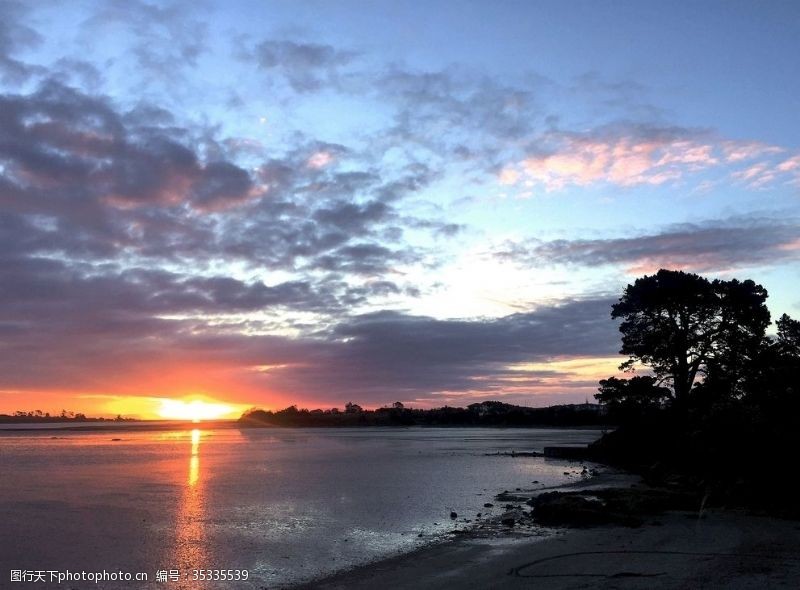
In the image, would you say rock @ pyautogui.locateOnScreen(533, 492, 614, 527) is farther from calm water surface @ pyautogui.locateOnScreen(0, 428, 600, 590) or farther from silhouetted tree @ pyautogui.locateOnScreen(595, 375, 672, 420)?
silhouetted tree @ pyautogui.locateOnScreen(595, 375, 672, 420)

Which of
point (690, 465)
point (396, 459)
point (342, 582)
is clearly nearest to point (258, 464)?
point (396, 459)

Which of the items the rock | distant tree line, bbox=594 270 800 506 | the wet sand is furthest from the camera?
distant tree line, bbox=594 270 800 506

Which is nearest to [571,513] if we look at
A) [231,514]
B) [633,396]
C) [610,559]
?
[610,559]

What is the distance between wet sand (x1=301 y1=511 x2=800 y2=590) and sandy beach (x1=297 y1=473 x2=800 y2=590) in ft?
0.07

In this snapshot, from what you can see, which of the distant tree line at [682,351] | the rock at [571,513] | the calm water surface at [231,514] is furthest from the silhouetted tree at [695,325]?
the rock at [571,513]

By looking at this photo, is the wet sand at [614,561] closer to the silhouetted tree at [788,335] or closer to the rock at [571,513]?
the rock at [571,513]

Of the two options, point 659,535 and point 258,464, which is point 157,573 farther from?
point 258,464

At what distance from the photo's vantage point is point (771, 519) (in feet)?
66.9

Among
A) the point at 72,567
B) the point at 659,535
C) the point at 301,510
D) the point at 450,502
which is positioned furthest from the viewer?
the point at 450,502

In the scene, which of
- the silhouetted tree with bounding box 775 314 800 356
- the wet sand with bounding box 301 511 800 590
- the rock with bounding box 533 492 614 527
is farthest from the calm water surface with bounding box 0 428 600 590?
the silhouetted tree with bounding box 775 314 800 356

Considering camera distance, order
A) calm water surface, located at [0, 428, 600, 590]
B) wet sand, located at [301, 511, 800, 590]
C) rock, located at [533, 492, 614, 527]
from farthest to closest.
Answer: rock, located at [533, 492, 614, 527], calm water surface, located at [0, 428, 600, 590], wet sand, located at [301, 511, 800, 590]

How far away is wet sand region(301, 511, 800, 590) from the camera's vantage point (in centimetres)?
1315

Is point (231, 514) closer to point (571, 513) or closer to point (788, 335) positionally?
point (571, 513)

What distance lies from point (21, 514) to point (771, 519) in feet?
86.3
